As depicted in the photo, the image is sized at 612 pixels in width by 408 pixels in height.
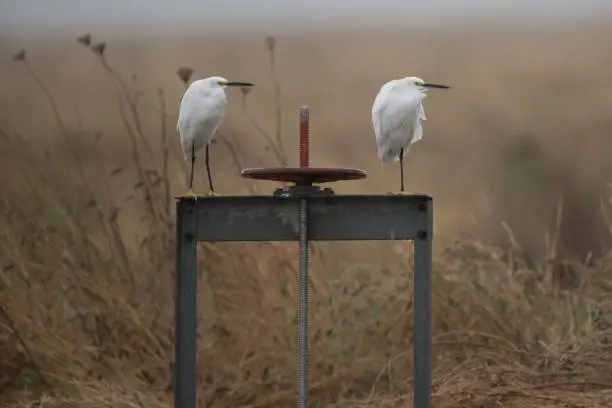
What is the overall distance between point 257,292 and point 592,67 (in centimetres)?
157

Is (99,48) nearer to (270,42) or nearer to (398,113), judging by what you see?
(270,42)

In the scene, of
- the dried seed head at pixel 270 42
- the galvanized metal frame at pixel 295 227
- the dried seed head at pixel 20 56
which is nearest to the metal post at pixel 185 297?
the galvanized metal frame at pixel 295 227

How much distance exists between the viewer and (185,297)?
7.06 ft

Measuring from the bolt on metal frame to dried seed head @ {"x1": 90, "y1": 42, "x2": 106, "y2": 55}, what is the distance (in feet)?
4.99

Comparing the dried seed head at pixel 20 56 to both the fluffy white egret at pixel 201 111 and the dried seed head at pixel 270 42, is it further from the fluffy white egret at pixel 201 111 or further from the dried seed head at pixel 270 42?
the fluffy white egret at pixel 201 111

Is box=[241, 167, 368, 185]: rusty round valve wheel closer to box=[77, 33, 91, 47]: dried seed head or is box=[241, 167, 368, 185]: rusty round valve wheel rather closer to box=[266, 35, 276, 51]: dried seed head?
box=[266, 35, 276, 51]: dried seed head

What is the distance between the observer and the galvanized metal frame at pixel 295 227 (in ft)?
6.91

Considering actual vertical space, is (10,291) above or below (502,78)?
below

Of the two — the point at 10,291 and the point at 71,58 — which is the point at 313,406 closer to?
the point at 10,291

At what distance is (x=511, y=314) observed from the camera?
10.7 ft

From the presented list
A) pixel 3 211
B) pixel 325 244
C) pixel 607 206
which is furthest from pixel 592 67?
pixel 3 211

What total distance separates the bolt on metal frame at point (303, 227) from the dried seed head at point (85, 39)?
1564mm

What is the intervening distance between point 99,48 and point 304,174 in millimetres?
1689

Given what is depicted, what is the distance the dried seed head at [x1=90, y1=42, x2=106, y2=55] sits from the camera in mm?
3434
